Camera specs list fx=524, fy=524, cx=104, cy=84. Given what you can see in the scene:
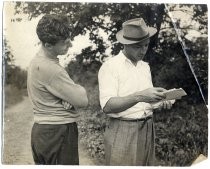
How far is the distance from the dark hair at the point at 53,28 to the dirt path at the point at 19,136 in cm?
32

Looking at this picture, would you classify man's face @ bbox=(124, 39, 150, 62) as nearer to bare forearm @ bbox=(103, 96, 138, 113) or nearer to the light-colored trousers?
bare forearm @ bbox=(103, 96, 138, 113)

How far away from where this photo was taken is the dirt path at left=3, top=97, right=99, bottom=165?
8.47 ft

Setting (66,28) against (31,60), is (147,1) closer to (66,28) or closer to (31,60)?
(66,28)

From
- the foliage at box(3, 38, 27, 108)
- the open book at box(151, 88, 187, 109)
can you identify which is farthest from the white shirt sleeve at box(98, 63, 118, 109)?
the foliage at box(3, 38, 27, 108)

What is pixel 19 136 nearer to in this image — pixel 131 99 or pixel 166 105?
pixel 131 99

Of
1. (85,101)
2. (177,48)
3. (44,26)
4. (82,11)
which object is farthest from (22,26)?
(177,48)

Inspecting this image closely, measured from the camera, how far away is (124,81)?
8.57ft

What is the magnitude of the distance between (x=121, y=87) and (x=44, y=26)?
49cm

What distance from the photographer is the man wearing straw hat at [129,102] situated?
102 inches

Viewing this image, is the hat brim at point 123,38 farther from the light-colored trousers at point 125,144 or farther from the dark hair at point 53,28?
the light-colored trousers at point 125,144

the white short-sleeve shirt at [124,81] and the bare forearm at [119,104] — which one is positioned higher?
the white short-sleeve shirt at [124,81]

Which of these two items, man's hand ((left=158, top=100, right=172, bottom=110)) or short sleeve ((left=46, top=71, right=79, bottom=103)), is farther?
man's hand ((left=158, top=100, right=172, bottom=110))

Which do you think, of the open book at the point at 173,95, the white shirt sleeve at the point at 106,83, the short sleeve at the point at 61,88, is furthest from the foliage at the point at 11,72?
the open book at the point at 173,95

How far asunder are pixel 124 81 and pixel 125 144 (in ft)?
1.03
